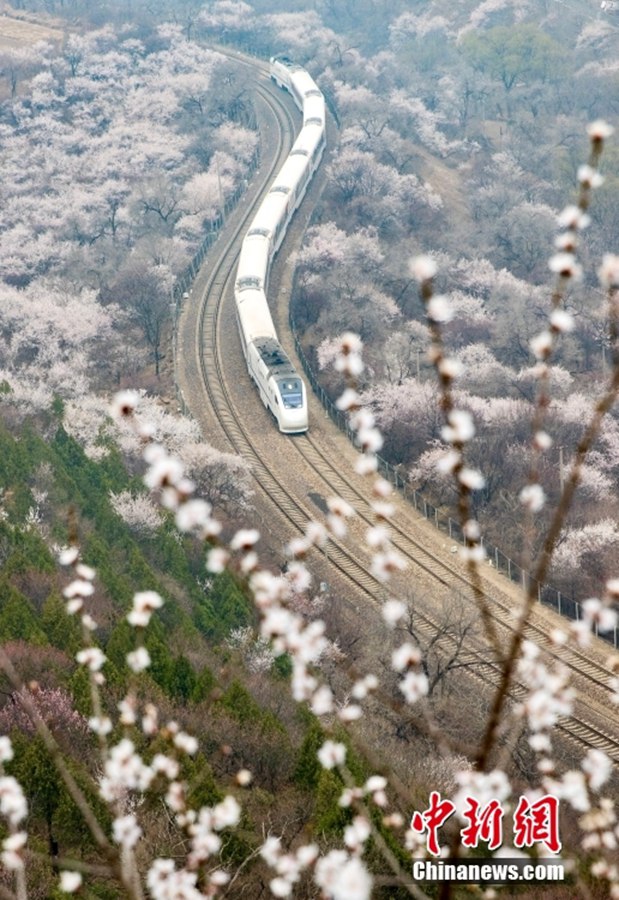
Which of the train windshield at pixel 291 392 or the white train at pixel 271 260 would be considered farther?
the white train at pixel 271 260

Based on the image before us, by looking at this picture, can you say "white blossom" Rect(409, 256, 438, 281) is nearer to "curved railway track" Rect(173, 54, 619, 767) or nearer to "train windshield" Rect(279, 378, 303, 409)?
"curved railway track" Rect(173, 54, 619, 767)

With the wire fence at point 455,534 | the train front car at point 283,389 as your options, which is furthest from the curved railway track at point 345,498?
the wire fence at point 455,534

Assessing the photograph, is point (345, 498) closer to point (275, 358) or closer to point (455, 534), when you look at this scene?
point (455, 534)

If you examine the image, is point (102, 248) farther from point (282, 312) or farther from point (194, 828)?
point (194, 828)

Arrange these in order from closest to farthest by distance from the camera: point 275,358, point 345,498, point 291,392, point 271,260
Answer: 1. point 345,498
2. point 291,392
3. point 275,358
4. point 271,260

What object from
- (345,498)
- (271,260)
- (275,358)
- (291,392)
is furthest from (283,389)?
(271,260)

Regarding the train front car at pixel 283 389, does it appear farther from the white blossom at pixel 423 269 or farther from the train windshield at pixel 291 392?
the white blossom at pixel 423 269
